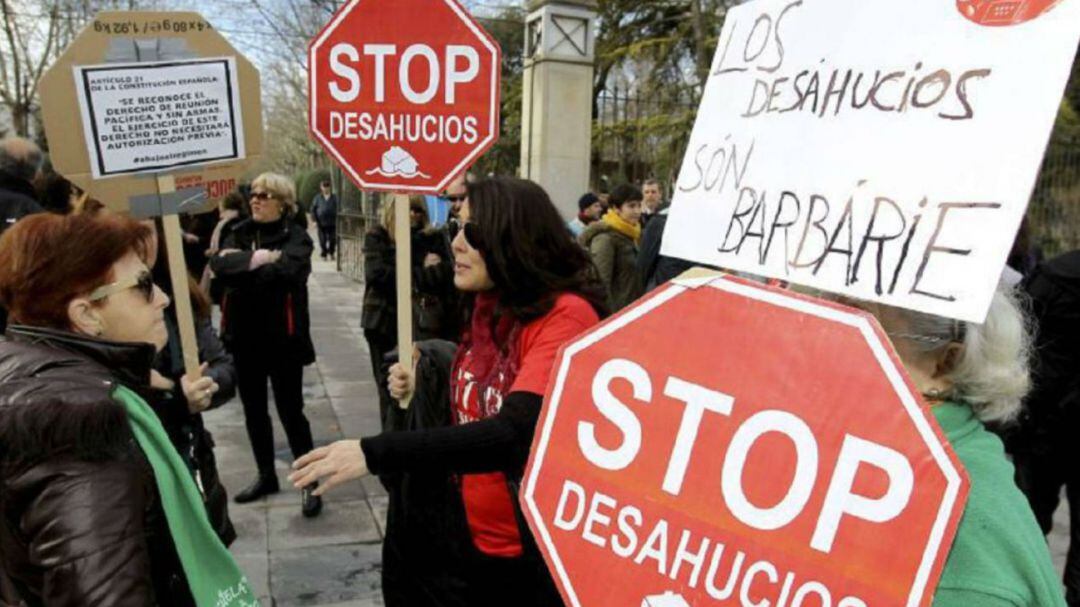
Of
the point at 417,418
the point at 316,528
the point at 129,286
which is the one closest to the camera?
the point at 129,286

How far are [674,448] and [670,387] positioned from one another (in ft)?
0.31

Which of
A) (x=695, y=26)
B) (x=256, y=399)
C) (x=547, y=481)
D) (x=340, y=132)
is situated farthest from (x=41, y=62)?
(x=547, y=481)

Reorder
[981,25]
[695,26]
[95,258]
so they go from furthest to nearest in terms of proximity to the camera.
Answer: [695,26], [95,258], [981,25]

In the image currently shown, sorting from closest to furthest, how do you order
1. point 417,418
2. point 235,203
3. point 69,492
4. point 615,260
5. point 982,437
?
point 982,437 → point 69,492 → point 417,418 → point 615,260 → point 235,203

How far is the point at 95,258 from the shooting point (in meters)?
1.81

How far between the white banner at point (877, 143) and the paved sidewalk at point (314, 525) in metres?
2.85

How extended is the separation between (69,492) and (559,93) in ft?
25.2

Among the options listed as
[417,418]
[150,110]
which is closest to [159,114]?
[150,110]

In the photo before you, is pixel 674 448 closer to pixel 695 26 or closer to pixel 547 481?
pixel 547 481

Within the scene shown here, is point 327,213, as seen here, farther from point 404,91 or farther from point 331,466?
point 331,466

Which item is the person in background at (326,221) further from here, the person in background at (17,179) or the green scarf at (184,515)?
the green scarf at (184,515)

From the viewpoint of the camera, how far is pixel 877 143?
4.05ft

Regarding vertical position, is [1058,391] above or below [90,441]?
below

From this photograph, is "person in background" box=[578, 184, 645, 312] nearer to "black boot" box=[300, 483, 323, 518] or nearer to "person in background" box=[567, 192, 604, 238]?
"person in background" box=[567, 192, 604, 238]
